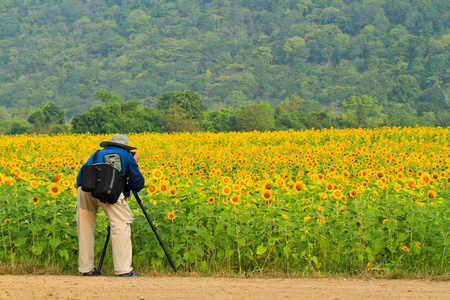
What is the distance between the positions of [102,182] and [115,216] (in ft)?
1.44

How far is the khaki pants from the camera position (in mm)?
5844

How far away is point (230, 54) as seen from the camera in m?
147

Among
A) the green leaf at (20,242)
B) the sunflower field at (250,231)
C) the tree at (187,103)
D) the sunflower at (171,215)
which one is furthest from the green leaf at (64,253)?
the tree at (187,103)

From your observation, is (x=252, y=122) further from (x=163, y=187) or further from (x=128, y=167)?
(x=128, y=167)

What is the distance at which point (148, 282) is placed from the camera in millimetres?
5703

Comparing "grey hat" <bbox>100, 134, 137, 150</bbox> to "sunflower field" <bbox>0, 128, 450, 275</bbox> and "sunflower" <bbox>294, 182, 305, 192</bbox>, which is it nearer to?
"sunflower field" <bbox>0, 128, 450, 275</bbox>

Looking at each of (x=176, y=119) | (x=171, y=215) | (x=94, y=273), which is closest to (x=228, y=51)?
(x=176, y=119)

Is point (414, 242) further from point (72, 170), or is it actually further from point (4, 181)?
point (72, 170)

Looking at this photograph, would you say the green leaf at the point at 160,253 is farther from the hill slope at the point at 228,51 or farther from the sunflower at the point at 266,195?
the hill slope at the point at 228,51

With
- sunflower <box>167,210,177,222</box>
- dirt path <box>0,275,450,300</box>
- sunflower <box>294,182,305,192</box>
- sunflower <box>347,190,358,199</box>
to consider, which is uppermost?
sunflower <box>294,182,305,192</box>

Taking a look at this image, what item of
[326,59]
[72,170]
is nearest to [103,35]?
[326,59]

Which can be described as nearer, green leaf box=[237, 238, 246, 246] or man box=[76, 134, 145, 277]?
man box=[76, 134, 145, 277]

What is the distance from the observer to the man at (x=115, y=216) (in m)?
5.83

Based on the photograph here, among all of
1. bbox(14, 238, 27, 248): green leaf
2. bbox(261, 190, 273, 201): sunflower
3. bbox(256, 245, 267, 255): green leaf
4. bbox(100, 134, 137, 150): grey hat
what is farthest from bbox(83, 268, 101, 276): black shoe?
bbox(261, 190, 273, 201): sunflower
